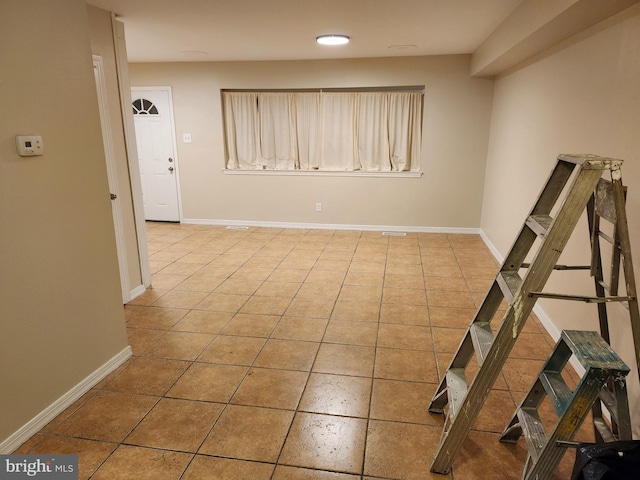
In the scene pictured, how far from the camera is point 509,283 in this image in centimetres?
167

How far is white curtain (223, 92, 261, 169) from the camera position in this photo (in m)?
5.79

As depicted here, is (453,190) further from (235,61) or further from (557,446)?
(557,446)

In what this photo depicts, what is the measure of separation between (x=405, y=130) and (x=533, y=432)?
459 cm

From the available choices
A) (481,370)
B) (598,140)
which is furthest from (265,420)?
(598,140)

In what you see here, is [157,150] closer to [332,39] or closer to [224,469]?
[332,39]

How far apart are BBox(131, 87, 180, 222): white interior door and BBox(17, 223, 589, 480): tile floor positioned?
2.26 meters

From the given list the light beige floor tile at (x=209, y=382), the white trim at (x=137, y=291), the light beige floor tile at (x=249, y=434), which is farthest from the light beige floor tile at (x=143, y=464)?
the white trim at (x=137, y=291)

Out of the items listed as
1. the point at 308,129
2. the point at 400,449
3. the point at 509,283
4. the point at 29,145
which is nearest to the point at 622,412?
the point at 509,283

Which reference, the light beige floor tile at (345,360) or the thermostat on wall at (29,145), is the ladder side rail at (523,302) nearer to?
the light beige floor tile at (345,360)

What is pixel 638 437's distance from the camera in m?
1.82

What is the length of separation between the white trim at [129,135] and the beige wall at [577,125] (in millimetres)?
3340

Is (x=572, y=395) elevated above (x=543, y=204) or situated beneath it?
situated beneath

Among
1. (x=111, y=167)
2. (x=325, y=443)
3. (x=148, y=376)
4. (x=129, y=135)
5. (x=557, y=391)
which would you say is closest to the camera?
(x=557, y=391)

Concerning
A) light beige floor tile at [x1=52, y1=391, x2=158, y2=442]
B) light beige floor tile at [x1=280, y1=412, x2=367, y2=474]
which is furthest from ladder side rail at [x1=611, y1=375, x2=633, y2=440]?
light beige floor tile at [x1=52, y1=391, x2=158, y2=442]
